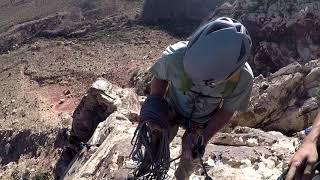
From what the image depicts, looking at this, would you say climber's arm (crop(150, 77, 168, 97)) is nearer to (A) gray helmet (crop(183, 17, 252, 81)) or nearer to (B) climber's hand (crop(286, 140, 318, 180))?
(A) gray helmet (crop(183, 17, 252, 81))

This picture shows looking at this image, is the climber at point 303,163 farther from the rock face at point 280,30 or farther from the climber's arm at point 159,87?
the rock face at point 280,30

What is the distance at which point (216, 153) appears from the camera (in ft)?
15.7

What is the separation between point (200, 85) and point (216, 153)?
1.68 meters

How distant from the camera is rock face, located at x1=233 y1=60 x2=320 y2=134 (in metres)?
6.12

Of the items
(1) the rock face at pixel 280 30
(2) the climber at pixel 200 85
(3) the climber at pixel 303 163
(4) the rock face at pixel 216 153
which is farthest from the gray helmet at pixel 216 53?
(1) the rock face at pixel 280 30

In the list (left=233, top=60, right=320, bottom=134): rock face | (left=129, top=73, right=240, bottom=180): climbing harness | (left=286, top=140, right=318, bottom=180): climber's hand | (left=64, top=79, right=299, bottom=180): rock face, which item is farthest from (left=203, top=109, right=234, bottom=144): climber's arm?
(left=233, top=60, right=320, bottom=134): rock face

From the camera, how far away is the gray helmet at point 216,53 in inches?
119

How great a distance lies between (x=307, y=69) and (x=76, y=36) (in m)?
15.7

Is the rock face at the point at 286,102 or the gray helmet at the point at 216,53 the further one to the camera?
the rock face at the point at 286,102

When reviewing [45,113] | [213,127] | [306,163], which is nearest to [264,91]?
[213,127]

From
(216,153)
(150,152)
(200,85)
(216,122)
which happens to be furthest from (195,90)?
(216,153)

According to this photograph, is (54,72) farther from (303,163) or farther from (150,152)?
(303,163)

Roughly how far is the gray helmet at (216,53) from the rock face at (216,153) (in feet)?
4.83

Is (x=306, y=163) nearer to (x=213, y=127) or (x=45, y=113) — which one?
(x=213, y=127)
